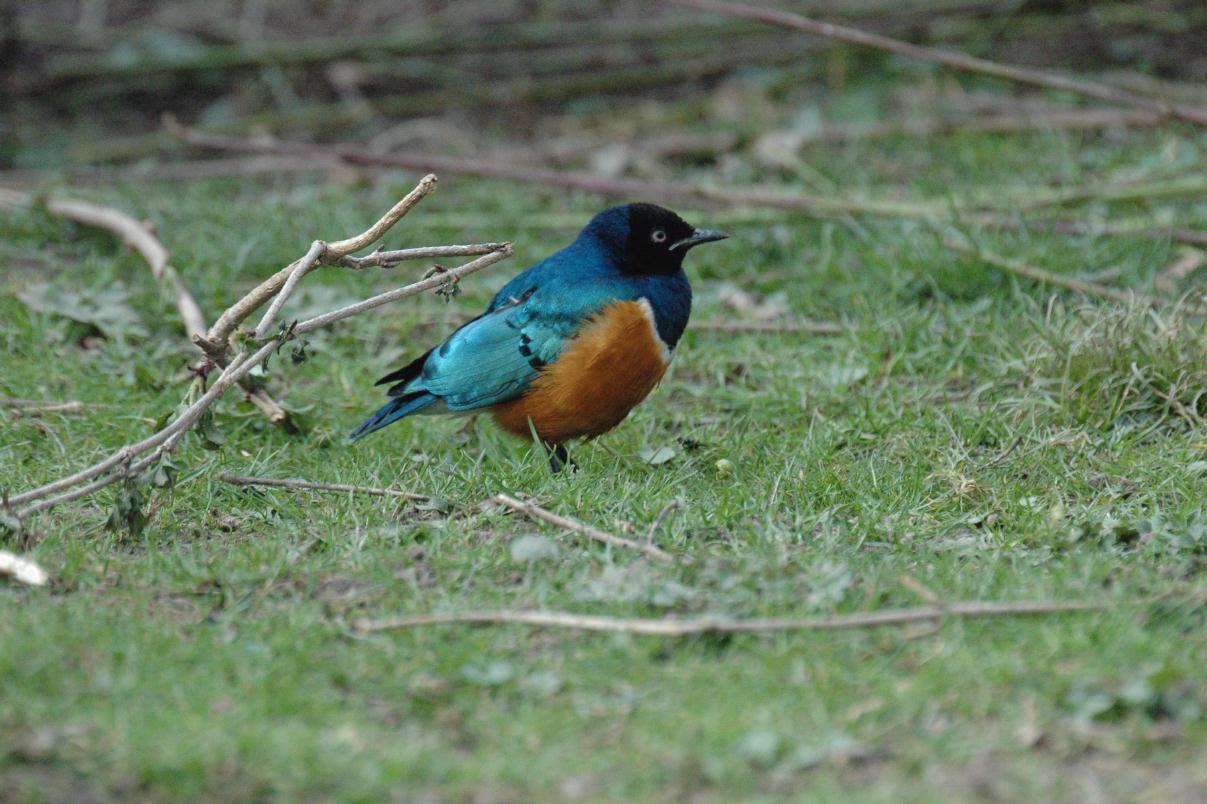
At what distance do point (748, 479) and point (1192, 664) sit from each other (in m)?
1.60

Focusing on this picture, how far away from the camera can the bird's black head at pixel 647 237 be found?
4.88 m

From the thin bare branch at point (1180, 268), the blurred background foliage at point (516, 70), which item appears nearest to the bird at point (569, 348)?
the thin bare branch at point (1180, 268)

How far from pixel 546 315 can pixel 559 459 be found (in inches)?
18.3

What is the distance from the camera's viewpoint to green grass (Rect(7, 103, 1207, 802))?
9.31ft

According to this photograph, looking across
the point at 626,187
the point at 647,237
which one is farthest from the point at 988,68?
the point at 647,237

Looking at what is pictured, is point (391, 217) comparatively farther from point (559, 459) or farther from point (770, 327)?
point (770, 327)

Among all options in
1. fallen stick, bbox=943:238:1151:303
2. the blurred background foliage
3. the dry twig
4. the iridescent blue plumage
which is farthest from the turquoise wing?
the blurred background foliage

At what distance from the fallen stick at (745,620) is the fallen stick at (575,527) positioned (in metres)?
0.37

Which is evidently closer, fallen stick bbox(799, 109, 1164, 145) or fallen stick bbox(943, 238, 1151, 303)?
fallen stick bbox(943, 238, 1151, 303)

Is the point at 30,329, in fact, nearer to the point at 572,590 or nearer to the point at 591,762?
the point at 572,590

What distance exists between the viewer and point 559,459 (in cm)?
475

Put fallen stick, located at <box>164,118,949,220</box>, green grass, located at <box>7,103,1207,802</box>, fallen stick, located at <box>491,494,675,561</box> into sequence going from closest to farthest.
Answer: green grass, located at <box>7,103,1207,802</box> < fallen stick, located at <box>491,494,675,561</box> < fallen stick, located at <box>164,118,949,220</box>

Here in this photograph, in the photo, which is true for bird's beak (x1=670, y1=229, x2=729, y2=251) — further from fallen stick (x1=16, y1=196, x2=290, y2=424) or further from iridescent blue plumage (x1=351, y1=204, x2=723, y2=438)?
fallen stick (x1=16, y1=196, x2=290, y2=424)

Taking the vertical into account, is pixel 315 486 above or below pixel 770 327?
above
